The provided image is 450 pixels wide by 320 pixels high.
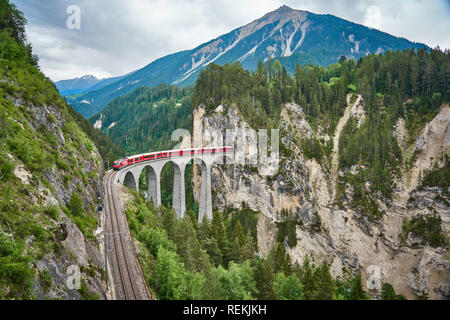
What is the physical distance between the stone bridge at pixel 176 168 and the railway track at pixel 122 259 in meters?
13.7

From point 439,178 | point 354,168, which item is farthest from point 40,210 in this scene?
point 439,178

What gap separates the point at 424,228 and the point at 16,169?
70636 mm

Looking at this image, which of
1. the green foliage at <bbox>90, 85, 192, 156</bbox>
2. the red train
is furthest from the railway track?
the green foliage at <bbox>90, 85, 192, 156</bbox>

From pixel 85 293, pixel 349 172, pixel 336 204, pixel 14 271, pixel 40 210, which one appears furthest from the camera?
pixel 349 172

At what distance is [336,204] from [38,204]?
64293 mm

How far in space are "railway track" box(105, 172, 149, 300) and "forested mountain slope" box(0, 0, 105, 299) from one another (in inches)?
65.7

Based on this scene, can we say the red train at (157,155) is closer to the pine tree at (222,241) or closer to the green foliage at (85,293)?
the pine tree at (222,241)

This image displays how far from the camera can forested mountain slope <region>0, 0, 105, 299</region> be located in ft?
37.8

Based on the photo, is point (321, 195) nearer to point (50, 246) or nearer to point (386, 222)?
point (386, 222)

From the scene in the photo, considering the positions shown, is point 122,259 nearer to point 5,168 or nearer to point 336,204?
point 5,168

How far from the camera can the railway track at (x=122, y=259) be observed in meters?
17.8

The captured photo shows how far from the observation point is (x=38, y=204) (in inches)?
590
